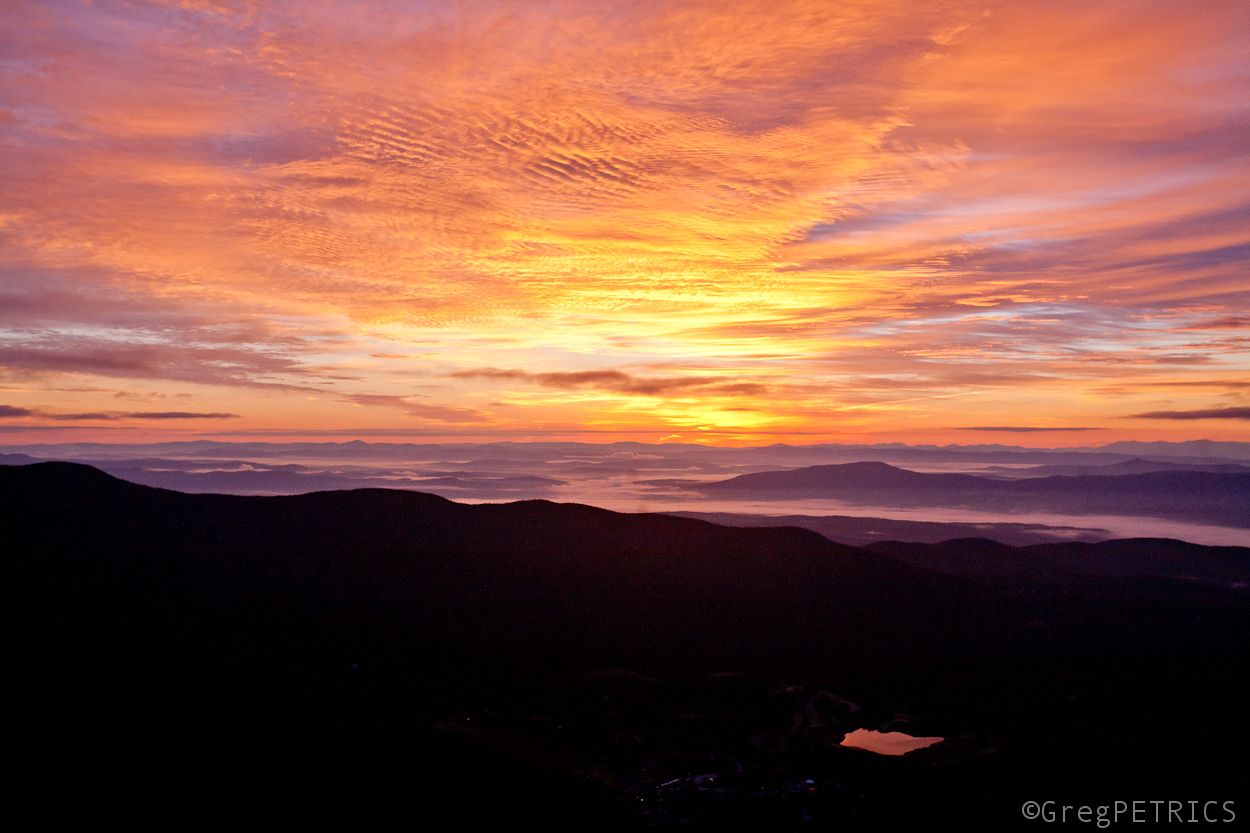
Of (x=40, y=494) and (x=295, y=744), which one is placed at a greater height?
(x=40, y=494)

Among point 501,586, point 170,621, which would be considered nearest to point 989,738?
point 501,586

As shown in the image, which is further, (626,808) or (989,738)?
(989,738)

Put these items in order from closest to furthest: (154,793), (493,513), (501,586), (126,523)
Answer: (154,793) → (501,586) → (126,523) → (493,513)

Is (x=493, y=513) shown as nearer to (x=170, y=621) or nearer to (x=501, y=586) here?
(x=501, y=586)

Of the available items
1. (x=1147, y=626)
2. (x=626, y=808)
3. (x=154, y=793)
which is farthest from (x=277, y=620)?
(x=1147, y=626)

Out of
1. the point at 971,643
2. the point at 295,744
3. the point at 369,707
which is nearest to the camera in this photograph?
the point at 295,744

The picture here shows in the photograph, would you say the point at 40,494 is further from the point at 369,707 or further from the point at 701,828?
the point at 701,828
